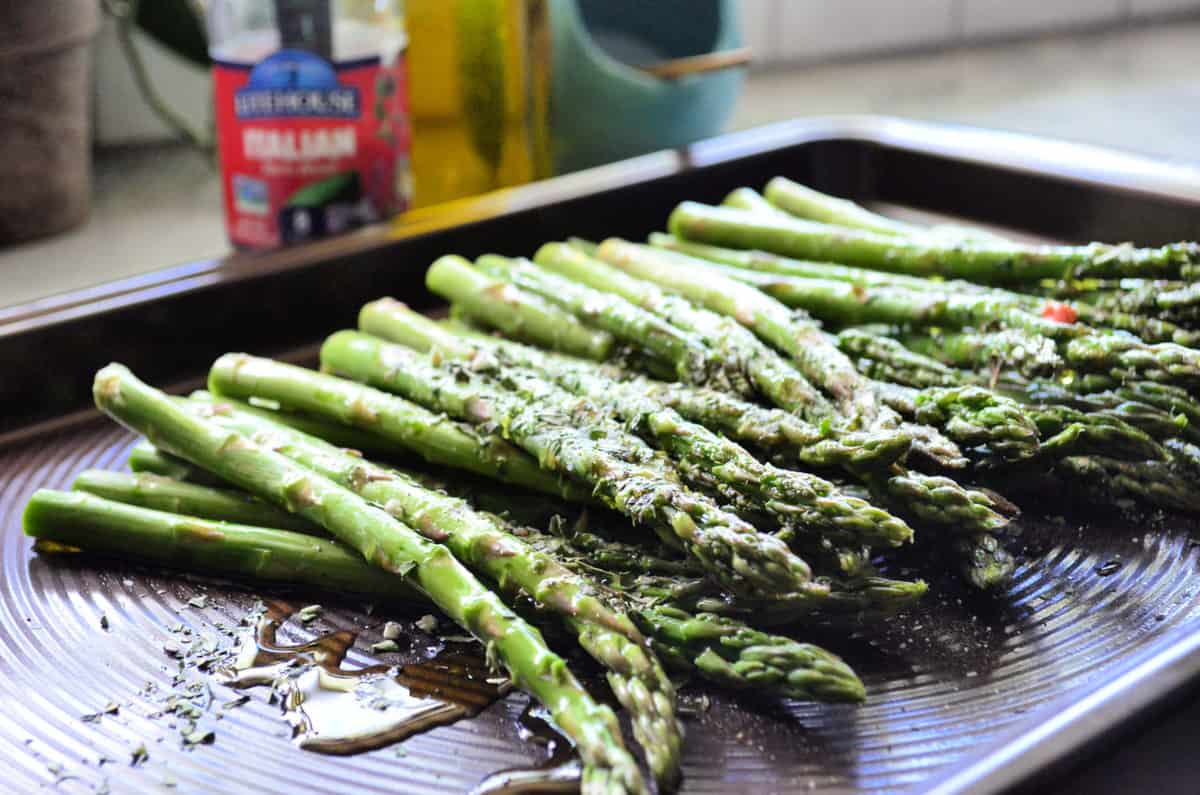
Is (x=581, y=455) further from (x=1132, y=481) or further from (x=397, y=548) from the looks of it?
(x=1132, y=481)

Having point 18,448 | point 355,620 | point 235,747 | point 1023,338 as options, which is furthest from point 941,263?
point 18,448

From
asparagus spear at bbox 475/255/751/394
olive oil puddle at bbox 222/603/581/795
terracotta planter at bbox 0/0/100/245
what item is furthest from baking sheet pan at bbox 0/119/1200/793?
terracotta planter at bbox 0/0/100/245

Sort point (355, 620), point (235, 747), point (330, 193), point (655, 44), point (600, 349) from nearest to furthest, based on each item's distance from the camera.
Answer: point (235, 747) → point (355, 620) → point (600, 349) → point (330, 193) → point (655, 44)

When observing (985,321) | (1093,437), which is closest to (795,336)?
(985,321)

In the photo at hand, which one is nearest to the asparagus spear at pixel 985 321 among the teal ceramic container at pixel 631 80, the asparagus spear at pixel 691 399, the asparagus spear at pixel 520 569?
the asparagus spear at pixel 691 399

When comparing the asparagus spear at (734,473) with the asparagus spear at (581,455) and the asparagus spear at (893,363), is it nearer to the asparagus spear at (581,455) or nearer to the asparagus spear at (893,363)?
the asparagus spear at (581,455)

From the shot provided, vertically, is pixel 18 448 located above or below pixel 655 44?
below

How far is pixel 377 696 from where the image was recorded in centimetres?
99

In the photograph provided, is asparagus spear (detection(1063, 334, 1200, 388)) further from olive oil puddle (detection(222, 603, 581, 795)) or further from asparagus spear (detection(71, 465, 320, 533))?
asparagus spear (detection(71, 465, 320, 533))

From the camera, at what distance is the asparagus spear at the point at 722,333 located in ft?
3.93

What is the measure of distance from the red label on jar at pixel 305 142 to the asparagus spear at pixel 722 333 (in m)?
0.36

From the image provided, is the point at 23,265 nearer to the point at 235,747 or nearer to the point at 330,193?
the point at 330,193

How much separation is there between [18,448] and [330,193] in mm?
540

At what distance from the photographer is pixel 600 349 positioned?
1355 millimetres
